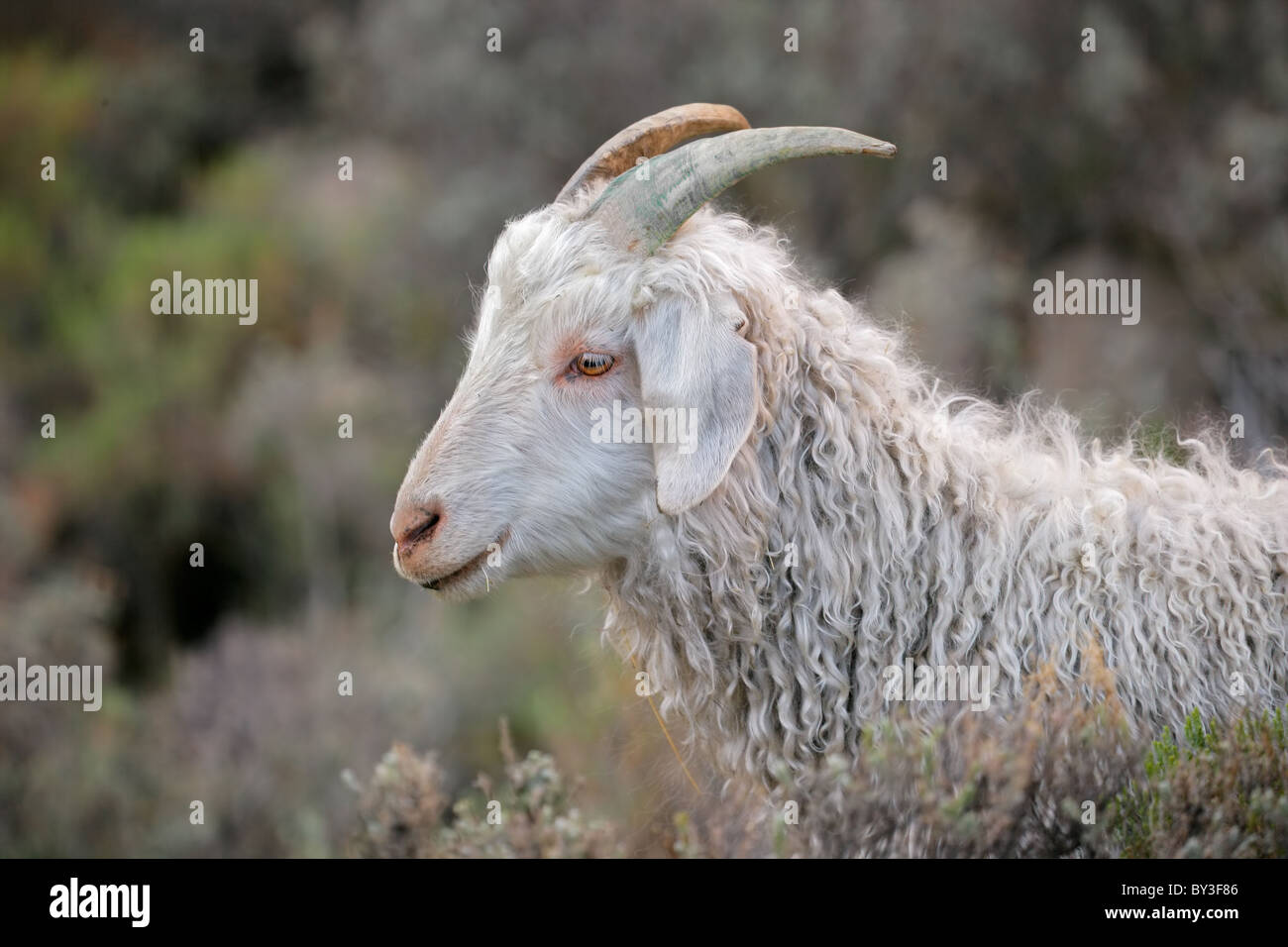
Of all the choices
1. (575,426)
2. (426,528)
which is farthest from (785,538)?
(426,528)

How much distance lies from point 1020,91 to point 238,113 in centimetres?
1033

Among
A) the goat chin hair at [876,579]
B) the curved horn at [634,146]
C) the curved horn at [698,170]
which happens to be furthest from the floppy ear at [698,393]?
the curved horn at [634,146]

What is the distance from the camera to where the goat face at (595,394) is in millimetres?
3139

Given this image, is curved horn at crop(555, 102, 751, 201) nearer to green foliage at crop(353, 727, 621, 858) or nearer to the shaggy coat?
the shaggy coat

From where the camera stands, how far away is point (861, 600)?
3232 millimetres

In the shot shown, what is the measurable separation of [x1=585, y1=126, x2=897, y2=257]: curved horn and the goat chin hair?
0.35 feet

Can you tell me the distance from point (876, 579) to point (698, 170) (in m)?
1.16

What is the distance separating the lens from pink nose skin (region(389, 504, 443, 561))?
3172 mm

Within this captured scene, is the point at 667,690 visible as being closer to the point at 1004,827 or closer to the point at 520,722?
the point at 1004,827

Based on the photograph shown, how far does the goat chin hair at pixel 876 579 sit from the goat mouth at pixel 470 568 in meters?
0.35

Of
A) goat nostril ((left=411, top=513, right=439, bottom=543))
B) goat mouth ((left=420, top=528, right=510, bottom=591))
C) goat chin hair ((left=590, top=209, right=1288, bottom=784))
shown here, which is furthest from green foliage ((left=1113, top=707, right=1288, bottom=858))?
goat nostril ((left=411, top=513, right=439, bottom=543))

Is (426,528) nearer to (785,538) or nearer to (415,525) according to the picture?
(415,525)

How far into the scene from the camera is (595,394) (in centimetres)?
326
